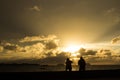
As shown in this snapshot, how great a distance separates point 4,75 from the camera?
27.4m

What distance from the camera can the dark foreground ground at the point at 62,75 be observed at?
27547 millimetres

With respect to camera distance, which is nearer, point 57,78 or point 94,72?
point 57,78

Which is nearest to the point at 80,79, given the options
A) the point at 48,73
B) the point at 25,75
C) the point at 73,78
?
the point at 73,78

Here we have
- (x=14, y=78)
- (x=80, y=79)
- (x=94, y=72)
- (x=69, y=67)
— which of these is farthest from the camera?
(x=69, y=67)

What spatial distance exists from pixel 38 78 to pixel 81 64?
7.00 metres

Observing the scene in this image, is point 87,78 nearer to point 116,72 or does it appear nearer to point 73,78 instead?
point 73,78

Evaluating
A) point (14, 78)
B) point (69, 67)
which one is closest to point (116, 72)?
point (69, 67)

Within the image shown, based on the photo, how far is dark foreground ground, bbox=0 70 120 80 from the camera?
2755cm

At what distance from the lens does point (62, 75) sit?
29.5m

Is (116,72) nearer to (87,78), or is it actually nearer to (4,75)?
(87,78)

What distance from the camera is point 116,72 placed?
32875mm

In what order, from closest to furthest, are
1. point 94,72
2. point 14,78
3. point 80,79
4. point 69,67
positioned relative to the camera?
point 14,78 → point 80,79 → point 94,72 → point 69,67

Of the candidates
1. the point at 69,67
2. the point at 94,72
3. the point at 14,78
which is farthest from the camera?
the point at 69,67

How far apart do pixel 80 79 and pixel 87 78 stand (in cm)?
168
